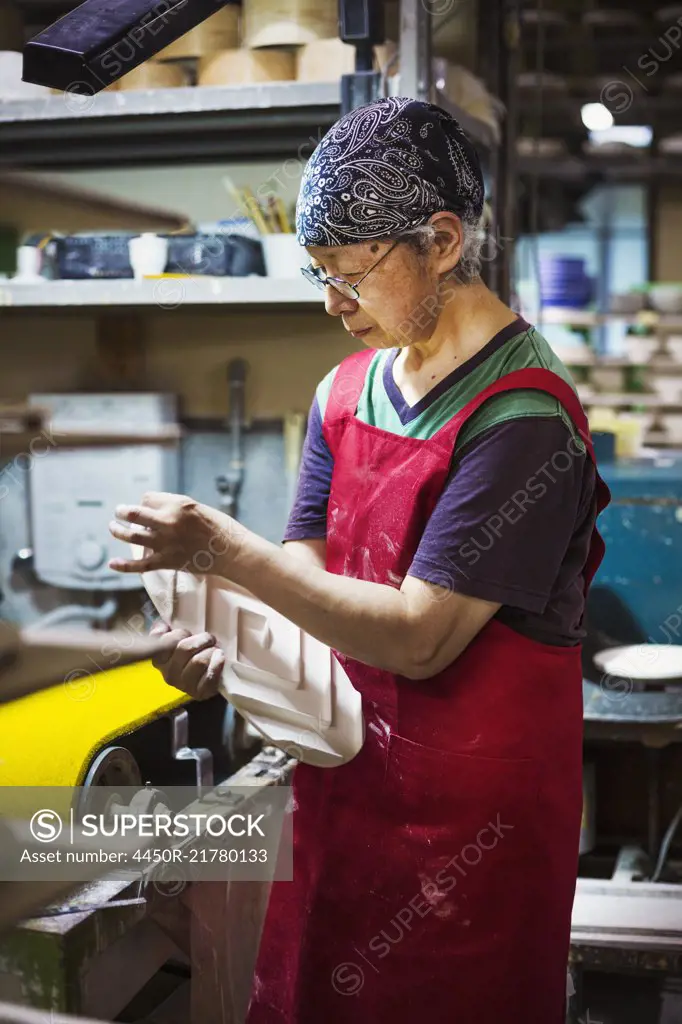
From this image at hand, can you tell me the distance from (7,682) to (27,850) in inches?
12.2

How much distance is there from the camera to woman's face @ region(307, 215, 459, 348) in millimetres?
1112

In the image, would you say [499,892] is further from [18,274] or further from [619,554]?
[18,274]

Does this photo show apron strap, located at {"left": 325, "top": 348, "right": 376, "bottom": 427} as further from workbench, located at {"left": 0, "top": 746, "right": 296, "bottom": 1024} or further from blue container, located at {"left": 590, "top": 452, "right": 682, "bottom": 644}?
blue container, located at {"left": 590, "top": 452, "right": 682, "bottom": 644}

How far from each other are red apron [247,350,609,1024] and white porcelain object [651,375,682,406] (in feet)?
12.7

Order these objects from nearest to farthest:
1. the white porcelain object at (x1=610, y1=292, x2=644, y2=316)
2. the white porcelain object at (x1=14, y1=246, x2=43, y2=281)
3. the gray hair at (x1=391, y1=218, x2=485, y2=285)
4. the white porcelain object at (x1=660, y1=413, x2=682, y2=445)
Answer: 1. the gray hair at (x1=391, y1=218, x2=485, y2=285)
2. the white porcelain object at (x1=14, y1=246, x2=43, y2=281)
3. the white porcelain object at (x1=660, y1=413, x2=682, y2=445)
4. the white porcelain object at (x1=610, y1=292, x2=644, y2=316)

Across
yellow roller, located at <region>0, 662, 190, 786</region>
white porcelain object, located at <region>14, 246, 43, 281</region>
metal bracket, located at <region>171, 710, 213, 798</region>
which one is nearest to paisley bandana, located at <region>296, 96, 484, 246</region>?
yellow roller, located at <region>0, 662, 190, 786</region>

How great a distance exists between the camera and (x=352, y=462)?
1.22 meters

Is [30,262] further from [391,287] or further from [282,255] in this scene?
[391,287]

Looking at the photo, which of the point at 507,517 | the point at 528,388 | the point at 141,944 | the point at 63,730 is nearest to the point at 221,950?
the point at 141,944

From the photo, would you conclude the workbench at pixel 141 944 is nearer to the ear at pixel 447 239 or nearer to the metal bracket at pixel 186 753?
the metal bracket at pixel 186 753

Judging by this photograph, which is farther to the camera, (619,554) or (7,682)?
(619,554)

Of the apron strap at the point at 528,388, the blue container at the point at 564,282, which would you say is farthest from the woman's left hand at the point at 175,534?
the blue container at the point at 564,282

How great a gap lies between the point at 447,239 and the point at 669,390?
403cm

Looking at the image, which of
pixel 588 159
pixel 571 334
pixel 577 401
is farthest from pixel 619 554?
pixel 588 159
